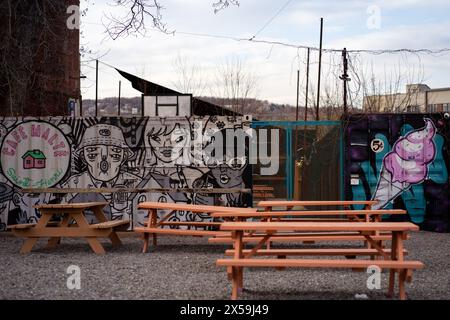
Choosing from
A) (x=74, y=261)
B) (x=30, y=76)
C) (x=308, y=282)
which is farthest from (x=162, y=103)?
(x=308, y=282)

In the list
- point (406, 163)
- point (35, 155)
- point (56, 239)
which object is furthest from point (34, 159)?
point (406, 163)

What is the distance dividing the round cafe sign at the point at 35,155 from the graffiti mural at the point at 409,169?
550 centimetres

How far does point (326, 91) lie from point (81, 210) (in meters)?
13.0

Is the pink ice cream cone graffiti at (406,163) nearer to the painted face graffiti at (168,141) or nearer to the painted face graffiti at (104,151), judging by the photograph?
the painted face graffiti at (168,141)

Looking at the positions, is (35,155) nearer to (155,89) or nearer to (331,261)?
(331,261)

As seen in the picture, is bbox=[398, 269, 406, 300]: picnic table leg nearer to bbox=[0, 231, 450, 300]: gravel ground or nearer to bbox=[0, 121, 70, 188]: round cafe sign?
bbox=[0, 231, 450, 300]: gravel ground

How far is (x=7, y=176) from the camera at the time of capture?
12.6 metres

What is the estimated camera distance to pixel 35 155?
1259 centimetres

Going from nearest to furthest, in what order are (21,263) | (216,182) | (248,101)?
(21,263) → (216,182) → (248,101)

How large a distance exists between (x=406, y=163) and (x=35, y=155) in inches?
277

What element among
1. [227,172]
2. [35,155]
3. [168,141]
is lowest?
[227,172]

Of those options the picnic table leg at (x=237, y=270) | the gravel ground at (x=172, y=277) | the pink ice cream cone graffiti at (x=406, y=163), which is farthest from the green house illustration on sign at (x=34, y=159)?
the picnic table leg at (x=237, y=270)

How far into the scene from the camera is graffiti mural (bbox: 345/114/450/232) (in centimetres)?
1262

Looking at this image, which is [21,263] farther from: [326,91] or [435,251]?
[326,91]
